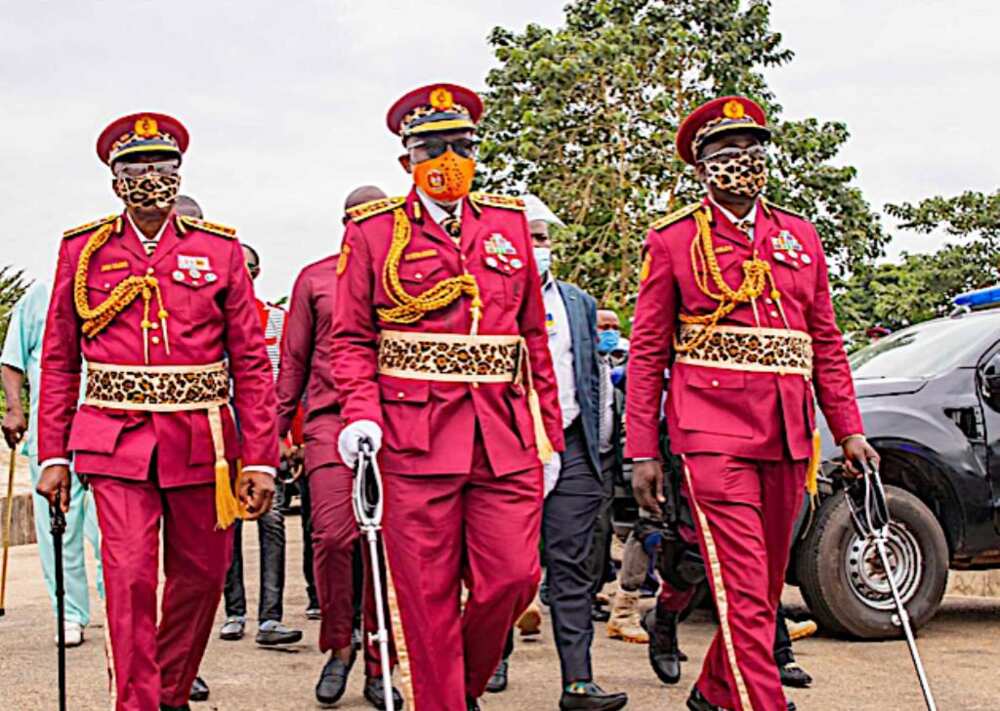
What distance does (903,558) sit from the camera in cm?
862

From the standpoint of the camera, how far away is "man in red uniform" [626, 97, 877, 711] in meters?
5.67

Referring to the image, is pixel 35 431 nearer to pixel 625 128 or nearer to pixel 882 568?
pixel 882 568

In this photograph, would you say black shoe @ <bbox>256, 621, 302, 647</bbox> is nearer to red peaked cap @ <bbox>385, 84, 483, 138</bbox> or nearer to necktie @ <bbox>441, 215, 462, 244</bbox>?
necktie @ <bbox>441, 215, 462, 244</bbox>

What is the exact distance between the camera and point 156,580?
17.9 ft

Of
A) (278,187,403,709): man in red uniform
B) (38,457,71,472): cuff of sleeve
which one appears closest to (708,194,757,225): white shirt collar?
(278,187,403,709): man in red uniform

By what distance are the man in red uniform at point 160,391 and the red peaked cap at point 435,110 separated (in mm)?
867

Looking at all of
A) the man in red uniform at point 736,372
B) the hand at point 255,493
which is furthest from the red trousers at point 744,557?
the hand at point 255,493

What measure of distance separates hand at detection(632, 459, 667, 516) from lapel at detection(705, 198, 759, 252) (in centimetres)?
88

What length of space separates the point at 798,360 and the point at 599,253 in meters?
13.9

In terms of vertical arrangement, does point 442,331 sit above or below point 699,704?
above

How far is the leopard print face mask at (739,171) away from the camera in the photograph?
5984 mm

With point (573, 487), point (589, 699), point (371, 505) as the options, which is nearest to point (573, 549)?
point (573, 487)

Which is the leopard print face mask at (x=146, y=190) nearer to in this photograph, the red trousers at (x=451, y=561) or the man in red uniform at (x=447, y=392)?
the man in red uniform at (x=447, y=392)

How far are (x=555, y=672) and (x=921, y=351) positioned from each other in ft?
10.3
